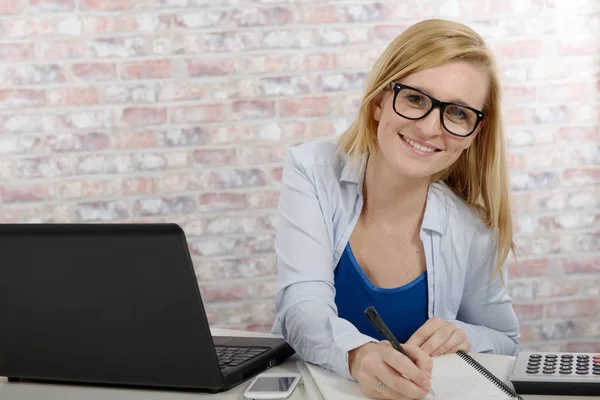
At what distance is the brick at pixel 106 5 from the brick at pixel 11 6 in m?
0.20

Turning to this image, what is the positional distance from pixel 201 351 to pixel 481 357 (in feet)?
1.63

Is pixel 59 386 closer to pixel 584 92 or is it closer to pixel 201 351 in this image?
pixel 201 351

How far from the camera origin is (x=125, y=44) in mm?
→ 2465

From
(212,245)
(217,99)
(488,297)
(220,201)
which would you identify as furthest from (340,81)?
(488,297)

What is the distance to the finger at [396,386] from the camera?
103cm

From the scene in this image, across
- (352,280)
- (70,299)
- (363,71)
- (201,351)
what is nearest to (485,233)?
(352,280)

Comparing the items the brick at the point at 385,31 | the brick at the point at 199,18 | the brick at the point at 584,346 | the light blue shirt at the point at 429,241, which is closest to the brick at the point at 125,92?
the brick at the point at 199,18

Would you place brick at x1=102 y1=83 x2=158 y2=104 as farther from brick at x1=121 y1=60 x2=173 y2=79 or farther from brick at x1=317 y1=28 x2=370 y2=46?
brick at x1=317 y1=28 x2=370 y2=46

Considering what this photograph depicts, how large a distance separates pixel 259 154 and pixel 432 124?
3.91 feet

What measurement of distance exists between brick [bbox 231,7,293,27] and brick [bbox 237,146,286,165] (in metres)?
0.41

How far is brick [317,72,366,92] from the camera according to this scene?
8.23ft

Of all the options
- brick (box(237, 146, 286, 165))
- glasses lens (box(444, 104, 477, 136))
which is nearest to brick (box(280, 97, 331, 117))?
brick (box(237, 146, 286, 165))

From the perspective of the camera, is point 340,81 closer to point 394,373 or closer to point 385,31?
point 385,31

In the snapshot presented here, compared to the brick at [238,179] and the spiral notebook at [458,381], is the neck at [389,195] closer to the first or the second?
the spiral notebook at [458,381]
